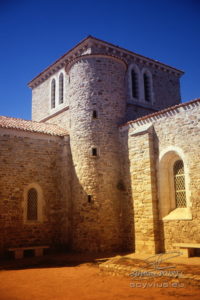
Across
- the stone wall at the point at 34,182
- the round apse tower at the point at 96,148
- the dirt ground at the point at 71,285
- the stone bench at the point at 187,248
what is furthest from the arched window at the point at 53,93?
the stone bench at the point at 187,248

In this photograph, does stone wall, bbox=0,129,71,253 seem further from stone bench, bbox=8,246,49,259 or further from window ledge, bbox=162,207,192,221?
window ledge, bbox=162,207,192,221

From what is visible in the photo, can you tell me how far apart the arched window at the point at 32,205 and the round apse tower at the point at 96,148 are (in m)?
1.89

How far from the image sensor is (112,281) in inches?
335

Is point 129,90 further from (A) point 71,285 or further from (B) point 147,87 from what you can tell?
(A) point 71,285

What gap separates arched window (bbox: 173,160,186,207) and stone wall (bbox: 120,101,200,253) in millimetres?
318

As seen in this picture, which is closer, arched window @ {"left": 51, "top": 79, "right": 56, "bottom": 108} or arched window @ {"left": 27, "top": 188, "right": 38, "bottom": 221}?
arched window @ {"left": 27, "top": 188, "right": 38, "bottom": 221}

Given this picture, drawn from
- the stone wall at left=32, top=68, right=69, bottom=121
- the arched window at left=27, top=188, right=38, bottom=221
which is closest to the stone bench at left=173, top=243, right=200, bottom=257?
the arched window at left=27, top=188, right=38, bottom=221

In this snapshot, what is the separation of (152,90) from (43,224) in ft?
37.2

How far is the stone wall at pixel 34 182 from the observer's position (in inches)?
516

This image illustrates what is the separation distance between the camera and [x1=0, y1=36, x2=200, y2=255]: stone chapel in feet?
38.9

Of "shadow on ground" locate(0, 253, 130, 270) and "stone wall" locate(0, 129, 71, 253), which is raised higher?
"stone wall" locate(0, 129, 71, 253)

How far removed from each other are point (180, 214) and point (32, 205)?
23.5 feet

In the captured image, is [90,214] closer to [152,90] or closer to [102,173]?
[102,173]

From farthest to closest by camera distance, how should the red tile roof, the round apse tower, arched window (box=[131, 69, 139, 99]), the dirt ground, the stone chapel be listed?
arched window (box=[131, 69, 139, 99]) < the red tile roof < the round apse tower < the stone chapel < the dirt ground
